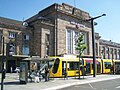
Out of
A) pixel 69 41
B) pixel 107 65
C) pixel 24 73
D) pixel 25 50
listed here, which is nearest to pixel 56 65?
pixel 24 73

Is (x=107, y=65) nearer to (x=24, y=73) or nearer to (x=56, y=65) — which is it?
(x=56, y=65)

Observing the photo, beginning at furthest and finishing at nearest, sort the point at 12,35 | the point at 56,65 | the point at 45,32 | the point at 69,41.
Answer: the point at 69,41 < the point at 45,32 < the point at 12,35 < the point at 56,65

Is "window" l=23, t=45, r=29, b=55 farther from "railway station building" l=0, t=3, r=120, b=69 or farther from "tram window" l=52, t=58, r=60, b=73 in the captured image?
"tram window" l=52, t=58, r=60, b=73

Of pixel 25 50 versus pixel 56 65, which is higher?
pixel 25 50

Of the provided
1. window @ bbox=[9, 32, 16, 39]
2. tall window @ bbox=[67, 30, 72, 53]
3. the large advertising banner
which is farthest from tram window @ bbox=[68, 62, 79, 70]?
tall window @ bbox=[67, 30, 72, 53]

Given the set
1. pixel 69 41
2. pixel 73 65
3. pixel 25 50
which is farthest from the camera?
pixel 69 41

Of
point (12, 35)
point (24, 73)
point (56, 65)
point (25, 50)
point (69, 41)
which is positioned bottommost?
point (24, 73)

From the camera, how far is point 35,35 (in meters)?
51.4

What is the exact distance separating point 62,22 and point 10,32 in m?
14.6

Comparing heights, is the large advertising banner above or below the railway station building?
below

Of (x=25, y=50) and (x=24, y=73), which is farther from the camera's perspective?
(x=25, y=50)

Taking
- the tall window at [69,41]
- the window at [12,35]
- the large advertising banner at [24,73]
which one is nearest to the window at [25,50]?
the window at [12,35]

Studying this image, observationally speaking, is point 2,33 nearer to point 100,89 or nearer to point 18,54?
point 18,54

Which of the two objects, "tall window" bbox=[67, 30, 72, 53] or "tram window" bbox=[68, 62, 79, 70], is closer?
"tram window" bbox=[68, 62, 79, 70]
